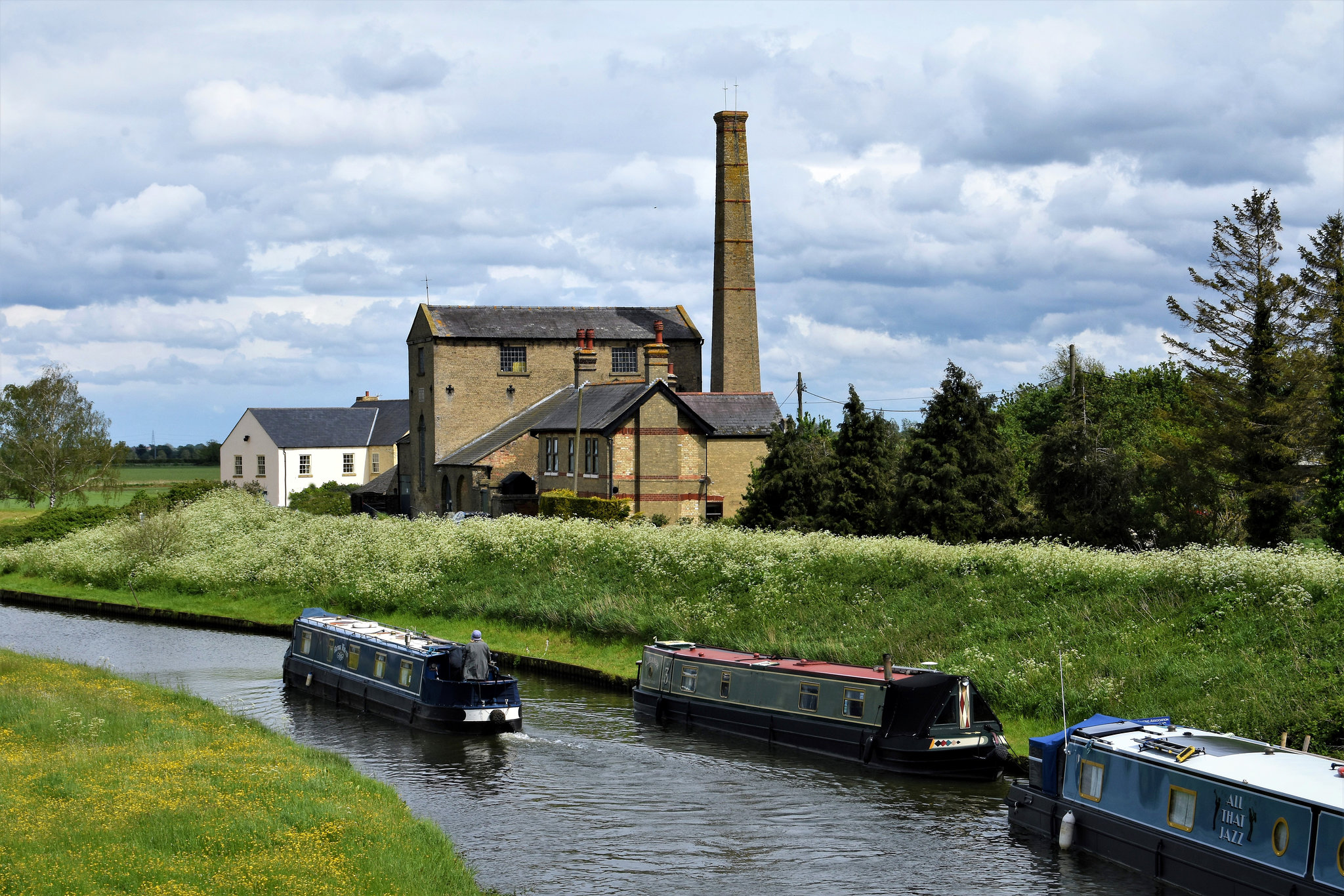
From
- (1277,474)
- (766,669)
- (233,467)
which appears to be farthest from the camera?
(233,467)

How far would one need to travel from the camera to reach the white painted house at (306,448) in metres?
80.0

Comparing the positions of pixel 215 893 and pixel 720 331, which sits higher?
pixel 720 331

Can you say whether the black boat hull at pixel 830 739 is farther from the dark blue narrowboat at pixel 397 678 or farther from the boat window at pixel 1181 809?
the boat window at pixel 1181 809

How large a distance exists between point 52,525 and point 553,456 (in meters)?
24.7

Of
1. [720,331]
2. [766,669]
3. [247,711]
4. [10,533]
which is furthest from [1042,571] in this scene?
[10,533]

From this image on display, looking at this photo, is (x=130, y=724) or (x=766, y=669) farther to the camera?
(x=766, y=669)

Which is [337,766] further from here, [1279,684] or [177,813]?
[1279,684]

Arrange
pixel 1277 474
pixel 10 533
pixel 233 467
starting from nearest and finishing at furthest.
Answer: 1. pixel 1277 474
2. pixel 10 533
3. pixel 233 467

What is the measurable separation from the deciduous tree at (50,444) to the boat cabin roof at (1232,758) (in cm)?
7050

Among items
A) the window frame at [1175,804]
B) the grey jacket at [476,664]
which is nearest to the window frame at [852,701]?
the window frame at [1175,804]

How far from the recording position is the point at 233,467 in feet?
273

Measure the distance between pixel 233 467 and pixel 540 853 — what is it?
2864 inches

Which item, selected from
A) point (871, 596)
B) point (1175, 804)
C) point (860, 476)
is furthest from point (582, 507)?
point (1175, 804)

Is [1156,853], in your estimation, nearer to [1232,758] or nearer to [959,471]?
[1232,758]
